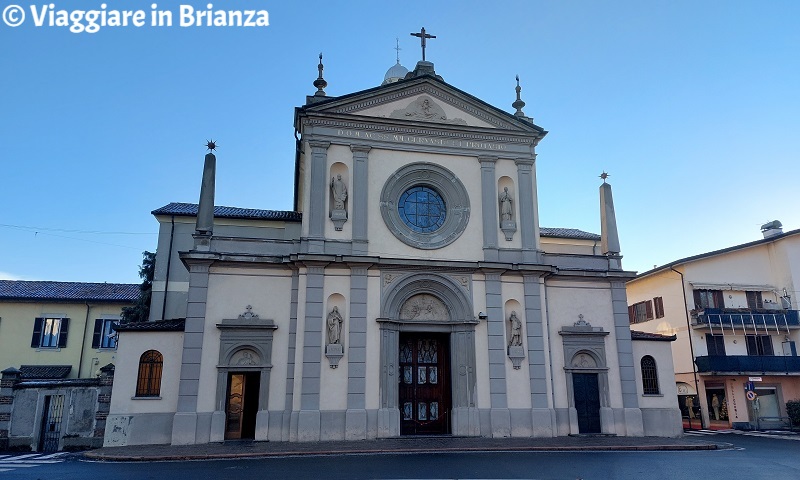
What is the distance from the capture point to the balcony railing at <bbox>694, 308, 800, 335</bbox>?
30453 millimetres

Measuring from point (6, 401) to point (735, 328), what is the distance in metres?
34.1

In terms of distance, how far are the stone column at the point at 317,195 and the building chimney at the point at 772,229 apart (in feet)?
94.8

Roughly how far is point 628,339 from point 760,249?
17478mm

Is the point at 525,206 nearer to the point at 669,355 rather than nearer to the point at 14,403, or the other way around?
the point at 669,355

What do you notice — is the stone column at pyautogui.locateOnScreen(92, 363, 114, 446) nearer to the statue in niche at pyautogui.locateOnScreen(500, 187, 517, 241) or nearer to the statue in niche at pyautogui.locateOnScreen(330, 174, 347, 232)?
the statue in niche at pyautogui.locateOnScreen(330, 174, 347, 232)

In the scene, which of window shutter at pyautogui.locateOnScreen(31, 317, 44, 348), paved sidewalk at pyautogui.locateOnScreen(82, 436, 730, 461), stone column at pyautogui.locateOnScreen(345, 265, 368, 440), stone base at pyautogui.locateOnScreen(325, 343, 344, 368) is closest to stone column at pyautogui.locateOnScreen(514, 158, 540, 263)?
stone column at pyautogui.locateOnScreen(345, 265, 368, 440)

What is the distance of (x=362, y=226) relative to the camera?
2088cm

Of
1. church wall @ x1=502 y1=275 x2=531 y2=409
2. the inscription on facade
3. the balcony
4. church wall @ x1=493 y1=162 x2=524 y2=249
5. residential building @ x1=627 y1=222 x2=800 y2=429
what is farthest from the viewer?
residential building @ x1=627 y1=222 x2=800 y2=429

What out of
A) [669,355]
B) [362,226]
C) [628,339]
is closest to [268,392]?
[362,226]

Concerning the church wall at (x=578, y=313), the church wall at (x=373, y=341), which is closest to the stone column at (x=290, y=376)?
the church wall at (x=373, y=341)

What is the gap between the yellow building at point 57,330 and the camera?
3250 cm

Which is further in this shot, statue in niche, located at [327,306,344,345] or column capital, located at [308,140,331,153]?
column capital, located at [308,140,331,153]

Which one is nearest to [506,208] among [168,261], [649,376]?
[649,376]

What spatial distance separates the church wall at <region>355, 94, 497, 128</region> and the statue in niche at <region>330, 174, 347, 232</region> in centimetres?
307
